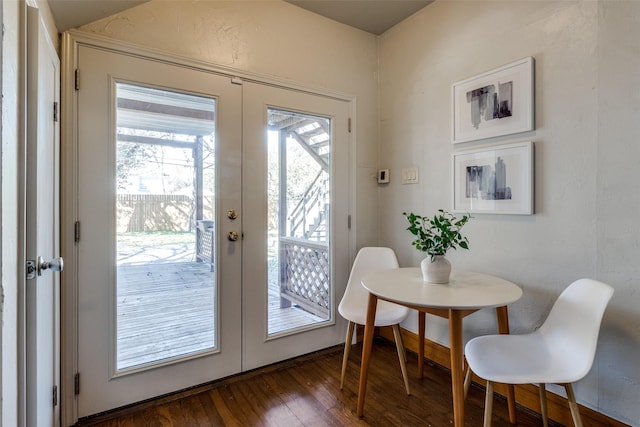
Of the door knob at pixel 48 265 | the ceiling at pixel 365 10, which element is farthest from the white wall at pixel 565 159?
the door knob at pixel 48 265

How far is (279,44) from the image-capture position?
87.2 inches

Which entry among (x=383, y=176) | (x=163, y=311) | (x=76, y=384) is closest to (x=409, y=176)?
(x=383, y=176)

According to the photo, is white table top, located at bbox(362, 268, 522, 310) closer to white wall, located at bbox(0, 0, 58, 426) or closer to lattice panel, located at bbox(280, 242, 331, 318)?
lattice panel, located at bbox(280, 242, 331, 318)

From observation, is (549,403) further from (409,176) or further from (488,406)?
(409,176)

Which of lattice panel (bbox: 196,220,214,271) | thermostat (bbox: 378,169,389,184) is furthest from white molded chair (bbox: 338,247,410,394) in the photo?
lattice panel (bbox: 196,220,214,271)

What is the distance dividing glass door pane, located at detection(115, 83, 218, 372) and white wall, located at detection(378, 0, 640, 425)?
156 centimetres

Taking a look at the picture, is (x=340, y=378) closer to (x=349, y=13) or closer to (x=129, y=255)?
(x=129, y=255)

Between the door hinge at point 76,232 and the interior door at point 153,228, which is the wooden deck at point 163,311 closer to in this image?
the interior door at point 153,228

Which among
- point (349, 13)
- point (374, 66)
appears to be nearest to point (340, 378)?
point (374, 66)

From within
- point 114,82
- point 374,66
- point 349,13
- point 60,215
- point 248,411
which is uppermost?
point 349,13

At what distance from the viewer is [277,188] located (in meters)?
2.23

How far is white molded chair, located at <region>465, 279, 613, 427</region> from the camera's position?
122 cm

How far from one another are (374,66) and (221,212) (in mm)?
1800

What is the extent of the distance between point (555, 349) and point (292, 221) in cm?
164
